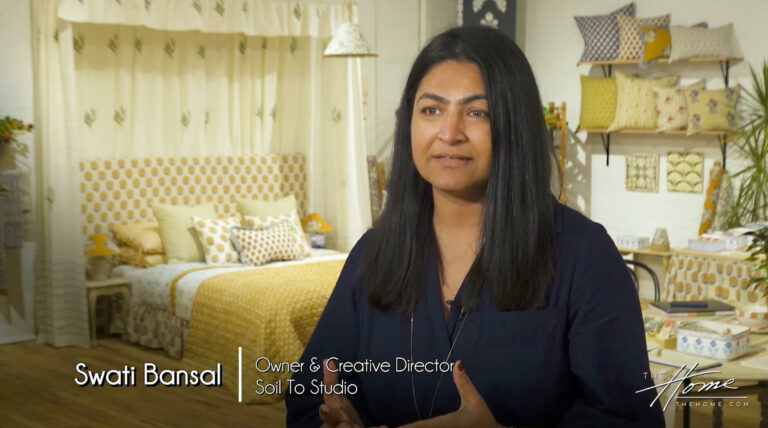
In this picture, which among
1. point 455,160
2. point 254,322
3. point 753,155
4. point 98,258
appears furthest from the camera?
point 753,155

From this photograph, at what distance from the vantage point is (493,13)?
24.3ft

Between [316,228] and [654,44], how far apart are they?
290 centimetres

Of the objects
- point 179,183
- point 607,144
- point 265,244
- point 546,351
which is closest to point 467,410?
point 546,351

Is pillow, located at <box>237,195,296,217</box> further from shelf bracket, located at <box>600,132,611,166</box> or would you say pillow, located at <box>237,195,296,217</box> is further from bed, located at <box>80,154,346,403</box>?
shelf bracket, located at <box>600,132,611,166</box>

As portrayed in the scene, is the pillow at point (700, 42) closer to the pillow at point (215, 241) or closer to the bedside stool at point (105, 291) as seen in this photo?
the pillow at point (215, 241)

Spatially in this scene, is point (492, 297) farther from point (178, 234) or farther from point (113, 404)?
point (178, 234)

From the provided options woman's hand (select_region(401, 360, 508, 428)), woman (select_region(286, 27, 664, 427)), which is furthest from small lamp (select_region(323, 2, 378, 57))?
woman's hand (select_region(401, 360, 508, 428))

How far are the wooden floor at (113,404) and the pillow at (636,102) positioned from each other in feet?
8.83

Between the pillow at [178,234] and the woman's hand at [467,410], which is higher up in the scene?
the woman's hand at [467,410]

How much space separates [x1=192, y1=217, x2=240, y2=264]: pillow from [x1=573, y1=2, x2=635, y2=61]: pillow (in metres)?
3.16

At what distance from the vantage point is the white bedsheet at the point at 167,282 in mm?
5289

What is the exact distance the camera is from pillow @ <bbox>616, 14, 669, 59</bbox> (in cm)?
657

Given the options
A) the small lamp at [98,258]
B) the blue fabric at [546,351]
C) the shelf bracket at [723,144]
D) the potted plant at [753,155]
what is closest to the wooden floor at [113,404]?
the small lamp at [98,258]

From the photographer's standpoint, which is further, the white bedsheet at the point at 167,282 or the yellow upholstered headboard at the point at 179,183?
the yellow upholstered headboard at the point at 179,183
